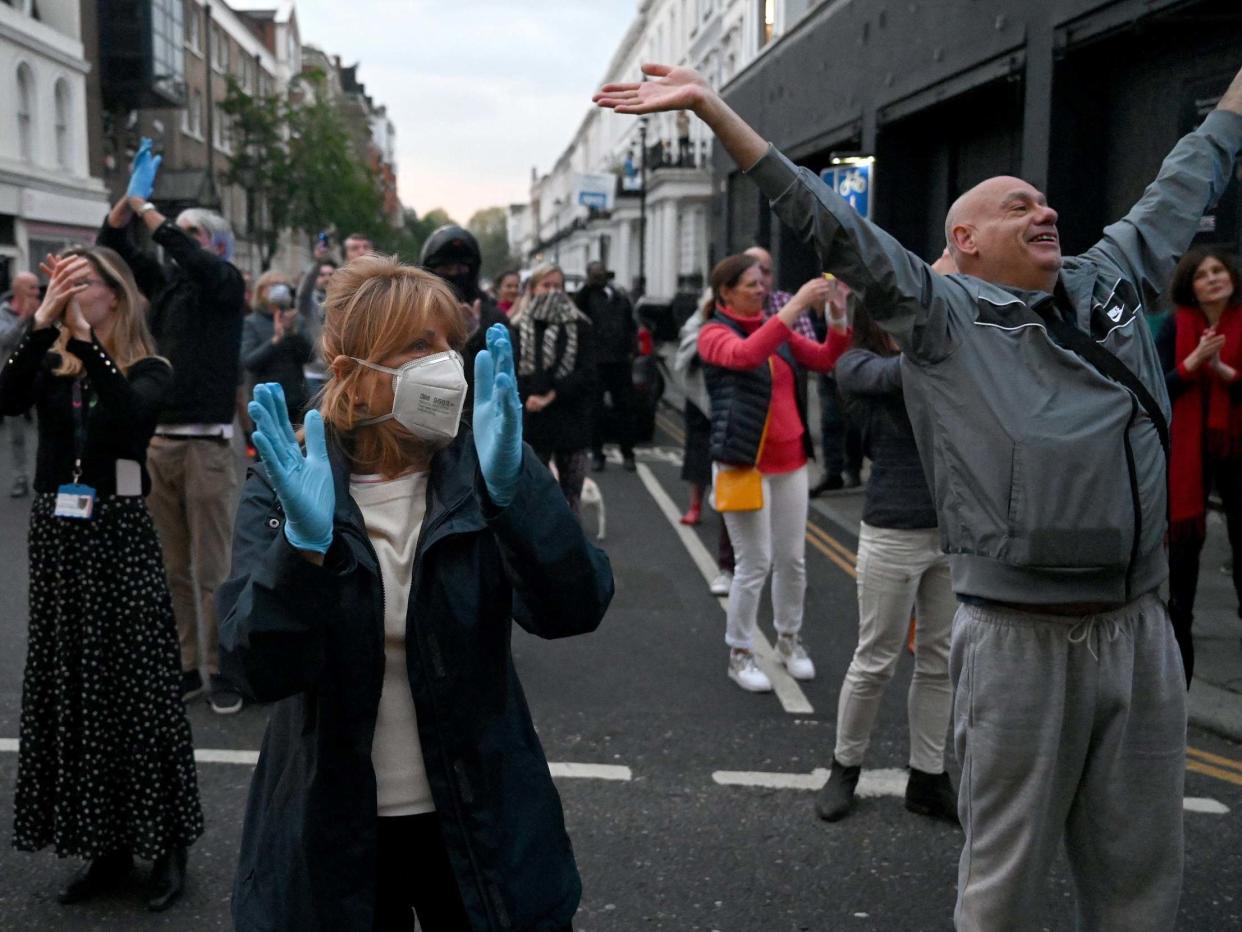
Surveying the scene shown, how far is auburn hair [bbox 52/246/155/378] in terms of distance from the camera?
4.16m

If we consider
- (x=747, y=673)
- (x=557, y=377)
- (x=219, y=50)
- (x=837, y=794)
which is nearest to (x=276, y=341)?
(x=557, y=377)

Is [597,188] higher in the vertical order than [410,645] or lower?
higher

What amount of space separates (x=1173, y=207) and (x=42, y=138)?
106 feet

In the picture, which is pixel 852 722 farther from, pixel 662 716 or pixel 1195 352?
pixel 1195 352

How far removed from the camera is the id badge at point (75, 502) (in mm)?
3967

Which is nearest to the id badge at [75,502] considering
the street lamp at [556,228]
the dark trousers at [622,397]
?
the dark trousers at [622,397]

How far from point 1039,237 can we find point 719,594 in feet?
17.8

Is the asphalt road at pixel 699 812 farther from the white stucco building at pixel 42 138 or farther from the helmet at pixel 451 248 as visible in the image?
the white stucco building at pixel 42 138

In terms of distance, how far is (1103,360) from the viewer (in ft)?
8.66

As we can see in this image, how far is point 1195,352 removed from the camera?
561 centimetres

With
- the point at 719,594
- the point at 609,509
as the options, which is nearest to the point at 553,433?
the point at 719,594

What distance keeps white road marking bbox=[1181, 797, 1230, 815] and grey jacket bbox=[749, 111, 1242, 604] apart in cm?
220

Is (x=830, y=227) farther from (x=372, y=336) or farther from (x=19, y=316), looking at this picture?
(x=19, y=316)

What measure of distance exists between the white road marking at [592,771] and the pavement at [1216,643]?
212 cm
